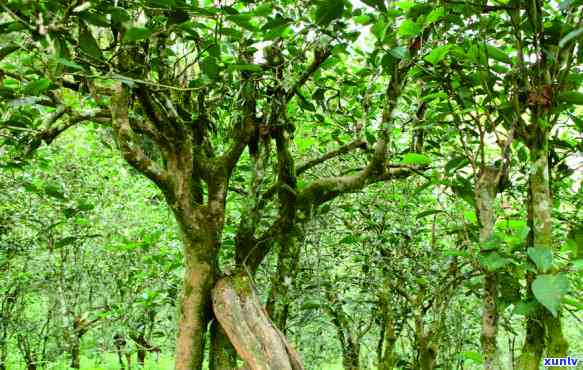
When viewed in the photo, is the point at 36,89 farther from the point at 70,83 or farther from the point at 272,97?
the point at 272,97

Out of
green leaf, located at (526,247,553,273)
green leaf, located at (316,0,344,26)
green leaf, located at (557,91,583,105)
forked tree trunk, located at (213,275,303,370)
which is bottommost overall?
forked tree trunk, located at (213,275,303,370)

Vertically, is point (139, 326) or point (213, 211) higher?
point (213, 211)

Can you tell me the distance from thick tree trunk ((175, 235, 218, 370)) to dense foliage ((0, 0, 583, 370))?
0.01 m

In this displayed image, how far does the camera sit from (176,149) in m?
2.44

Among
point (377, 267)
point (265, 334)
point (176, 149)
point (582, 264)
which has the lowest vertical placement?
point (265, 334)

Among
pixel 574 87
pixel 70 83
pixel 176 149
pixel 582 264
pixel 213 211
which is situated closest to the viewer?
pixel 582 264

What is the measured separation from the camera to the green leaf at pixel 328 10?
4.53ft

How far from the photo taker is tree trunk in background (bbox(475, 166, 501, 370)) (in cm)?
134

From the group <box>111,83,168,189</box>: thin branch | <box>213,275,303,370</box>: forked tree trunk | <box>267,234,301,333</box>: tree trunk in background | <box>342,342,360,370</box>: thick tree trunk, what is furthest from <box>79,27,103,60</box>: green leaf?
<box>342,342,360,370</box>: thick tree trunk

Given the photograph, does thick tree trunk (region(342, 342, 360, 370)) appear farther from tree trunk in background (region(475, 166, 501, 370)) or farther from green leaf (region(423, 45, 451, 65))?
green leaf (region(423, 45, 451, 65))

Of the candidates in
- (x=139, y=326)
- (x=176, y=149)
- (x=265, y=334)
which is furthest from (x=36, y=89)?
(x=139, y=326)

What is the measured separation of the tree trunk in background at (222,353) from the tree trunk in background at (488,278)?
1.51 meters

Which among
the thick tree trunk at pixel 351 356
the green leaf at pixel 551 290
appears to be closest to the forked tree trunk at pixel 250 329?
the green leaf at pixel 551 290

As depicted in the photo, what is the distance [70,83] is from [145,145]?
0.66 metres
